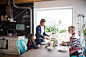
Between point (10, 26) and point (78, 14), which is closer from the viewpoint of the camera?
point (78, 14)

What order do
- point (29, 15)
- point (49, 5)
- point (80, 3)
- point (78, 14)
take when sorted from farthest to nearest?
point (29, 15) → point (49, 5) → point (80, 3) → point (78, 14)

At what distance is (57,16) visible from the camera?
385cm

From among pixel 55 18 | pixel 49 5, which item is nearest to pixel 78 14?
pixel 55 18

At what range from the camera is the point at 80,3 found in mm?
3469

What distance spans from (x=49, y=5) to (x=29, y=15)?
1089 mm

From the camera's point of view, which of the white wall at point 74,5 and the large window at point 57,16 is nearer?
the white wall at point 74,5

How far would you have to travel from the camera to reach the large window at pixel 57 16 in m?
3.76

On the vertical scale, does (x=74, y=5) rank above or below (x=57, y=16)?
above

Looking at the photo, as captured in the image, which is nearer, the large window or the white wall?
the white wall

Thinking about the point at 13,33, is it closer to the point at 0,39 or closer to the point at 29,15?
the point at 0,39

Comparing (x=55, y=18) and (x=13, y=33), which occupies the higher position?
(x=55, y=18)

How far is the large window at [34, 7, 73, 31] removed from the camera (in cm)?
376

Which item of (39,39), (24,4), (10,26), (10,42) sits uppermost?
(24,4)

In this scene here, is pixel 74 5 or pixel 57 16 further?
pixel 57 16
